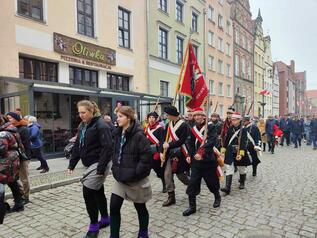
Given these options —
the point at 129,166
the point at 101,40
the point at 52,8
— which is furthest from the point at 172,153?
the point at 101,40

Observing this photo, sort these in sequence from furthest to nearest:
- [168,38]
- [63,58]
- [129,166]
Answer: [168,38] → [63,58] → [129,166]

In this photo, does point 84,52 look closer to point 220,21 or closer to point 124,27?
point 124,27

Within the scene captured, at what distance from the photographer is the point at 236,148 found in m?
6.38

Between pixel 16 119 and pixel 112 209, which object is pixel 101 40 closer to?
pixel 16 119

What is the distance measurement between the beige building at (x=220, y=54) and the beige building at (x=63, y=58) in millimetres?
12988

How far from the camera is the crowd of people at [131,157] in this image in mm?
3537

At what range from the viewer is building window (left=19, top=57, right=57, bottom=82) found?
1173cm

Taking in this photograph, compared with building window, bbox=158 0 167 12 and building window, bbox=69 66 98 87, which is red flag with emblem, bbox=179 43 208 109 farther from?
building window, bbox=158 0 167 12

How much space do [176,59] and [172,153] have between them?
1826cm

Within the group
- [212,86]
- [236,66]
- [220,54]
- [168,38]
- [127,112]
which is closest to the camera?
[127,112]

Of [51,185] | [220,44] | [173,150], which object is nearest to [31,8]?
[51,185]

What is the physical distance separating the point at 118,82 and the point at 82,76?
9.67 feet

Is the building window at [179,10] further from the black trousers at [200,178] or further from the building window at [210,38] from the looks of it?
the black trousers at [200,178]

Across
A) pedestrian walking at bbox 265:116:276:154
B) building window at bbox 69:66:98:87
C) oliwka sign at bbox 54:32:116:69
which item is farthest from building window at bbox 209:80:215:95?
building window at bbox 69:66:98:87
